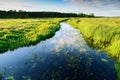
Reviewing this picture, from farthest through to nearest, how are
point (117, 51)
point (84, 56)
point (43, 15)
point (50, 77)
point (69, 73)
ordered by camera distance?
1. point (43, 15)
2. point (84, 56)
3. point (117, 51)
4. point (69, 73)
5. point (50, 77)

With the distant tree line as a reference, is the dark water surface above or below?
above

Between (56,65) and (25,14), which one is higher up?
(56,65)

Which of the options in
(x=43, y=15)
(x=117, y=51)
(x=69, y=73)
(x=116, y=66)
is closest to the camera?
(x=69, y=73)

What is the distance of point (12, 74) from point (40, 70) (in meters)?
2.11

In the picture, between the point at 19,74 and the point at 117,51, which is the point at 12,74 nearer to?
the point at 19,74

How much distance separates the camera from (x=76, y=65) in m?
16.7

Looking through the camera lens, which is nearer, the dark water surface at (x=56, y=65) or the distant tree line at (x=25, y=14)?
the dark water surface at (x=56, y=65)

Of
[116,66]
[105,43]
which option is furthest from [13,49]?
[116,66]

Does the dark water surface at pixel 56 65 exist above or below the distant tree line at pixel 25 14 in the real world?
above

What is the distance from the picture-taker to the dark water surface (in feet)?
46.2

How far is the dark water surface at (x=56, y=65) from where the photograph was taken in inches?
555

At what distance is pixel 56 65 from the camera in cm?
1683

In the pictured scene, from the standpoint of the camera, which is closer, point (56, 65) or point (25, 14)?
point (56, 65)

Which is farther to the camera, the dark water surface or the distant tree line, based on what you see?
the distant tree line
